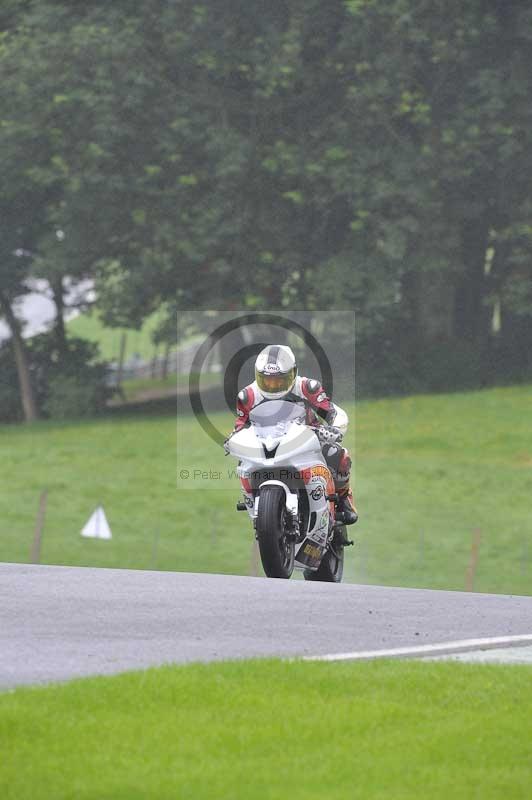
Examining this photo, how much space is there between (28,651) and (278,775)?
423 centimetres

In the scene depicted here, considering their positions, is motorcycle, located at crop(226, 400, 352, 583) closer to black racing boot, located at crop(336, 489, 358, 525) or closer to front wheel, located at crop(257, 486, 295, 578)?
front wheel, located at crop(257, 486, 295, 578)

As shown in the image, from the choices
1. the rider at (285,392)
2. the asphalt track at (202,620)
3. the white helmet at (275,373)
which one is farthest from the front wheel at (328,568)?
the white helmet at (275,373)

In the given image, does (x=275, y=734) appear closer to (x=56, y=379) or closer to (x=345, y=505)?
(x=345, y=505)

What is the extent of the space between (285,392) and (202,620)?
10.9 feet

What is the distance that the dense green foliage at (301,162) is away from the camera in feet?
157

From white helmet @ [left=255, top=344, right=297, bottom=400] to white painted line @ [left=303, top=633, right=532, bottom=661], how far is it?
162 inches

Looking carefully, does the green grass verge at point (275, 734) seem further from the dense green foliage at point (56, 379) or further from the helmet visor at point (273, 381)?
the dense green foliage at point (56, 379)

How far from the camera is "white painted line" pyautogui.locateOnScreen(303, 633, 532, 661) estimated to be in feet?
38.4

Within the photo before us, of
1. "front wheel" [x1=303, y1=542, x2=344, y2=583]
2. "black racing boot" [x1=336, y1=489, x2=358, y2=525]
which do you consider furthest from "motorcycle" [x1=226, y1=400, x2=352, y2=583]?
"front wheel" [x1=303, y1=542, x2=344, y2=583]

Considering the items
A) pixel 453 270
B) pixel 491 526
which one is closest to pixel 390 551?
pixel 491 526

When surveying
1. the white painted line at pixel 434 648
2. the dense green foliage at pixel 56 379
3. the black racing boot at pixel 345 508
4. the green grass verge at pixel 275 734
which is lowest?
the dense green foliage at pixel 56 379

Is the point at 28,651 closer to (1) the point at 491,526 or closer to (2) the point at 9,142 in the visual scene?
(1) the point at 491,526

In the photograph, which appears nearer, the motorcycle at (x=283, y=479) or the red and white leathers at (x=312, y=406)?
the motorcycle at (x=283, y=479)

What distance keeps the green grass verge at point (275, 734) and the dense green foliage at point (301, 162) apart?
121 ft
